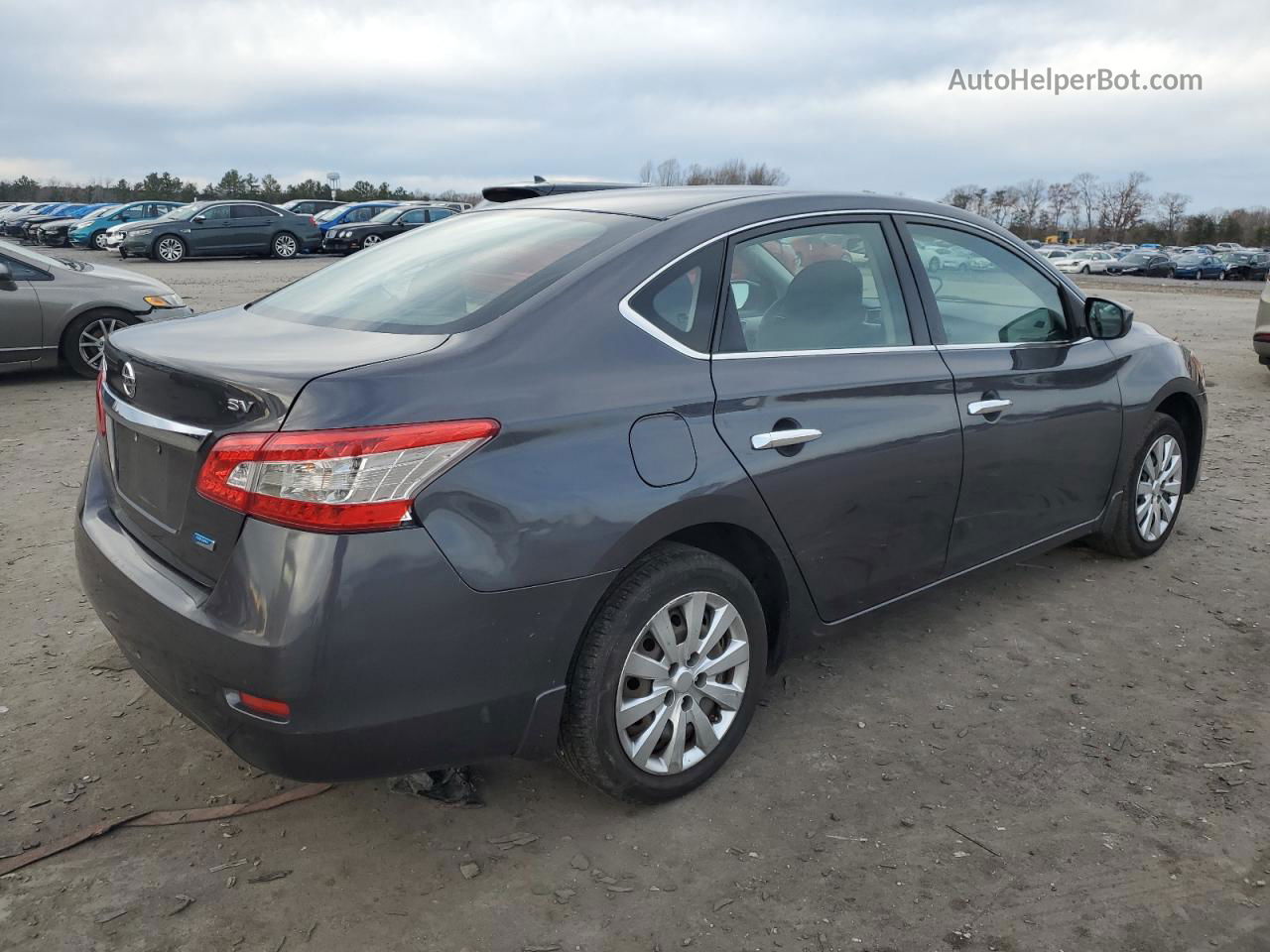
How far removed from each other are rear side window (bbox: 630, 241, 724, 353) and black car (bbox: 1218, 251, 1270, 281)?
59.7 meters

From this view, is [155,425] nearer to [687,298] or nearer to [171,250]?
[687,298]

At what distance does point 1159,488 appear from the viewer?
498cm

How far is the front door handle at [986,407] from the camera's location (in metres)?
3.68

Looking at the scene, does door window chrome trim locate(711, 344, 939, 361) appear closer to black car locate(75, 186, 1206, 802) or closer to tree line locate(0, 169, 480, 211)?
black car locate(75, 186, 1206, 802)

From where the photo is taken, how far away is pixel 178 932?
8.12ft

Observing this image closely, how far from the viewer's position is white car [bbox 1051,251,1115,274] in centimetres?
5197

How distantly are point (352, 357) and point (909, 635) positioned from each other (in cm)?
260

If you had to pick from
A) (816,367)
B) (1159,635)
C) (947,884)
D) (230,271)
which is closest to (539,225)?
(816,367)

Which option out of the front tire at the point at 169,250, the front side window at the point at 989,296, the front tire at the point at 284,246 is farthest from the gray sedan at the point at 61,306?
the front tire at the point at 284,246

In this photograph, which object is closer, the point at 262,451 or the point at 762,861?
the point at 262,451

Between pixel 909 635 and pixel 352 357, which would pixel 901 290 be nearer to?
pixel 909 635

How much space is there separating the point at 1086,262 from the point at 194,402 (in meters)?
58.3

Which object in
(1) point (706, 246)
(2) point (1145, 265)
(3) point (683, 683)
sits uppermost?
(2) point (1145, 265)

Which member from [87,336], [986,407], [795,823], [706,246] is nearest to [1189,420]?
[986,407]
